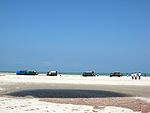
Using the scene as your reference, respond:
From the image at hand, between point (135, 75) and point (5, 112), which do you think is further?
point (135, 75)

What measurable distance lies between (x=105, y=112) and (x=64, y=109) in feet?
8.30

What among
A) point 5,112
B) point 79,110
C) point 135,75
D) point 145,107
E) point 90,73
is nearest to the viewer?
point 5,112

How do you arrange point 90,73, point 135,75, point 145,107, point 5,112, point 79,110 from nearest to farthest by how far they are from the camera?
point 5,112 → point 79,110 → point 145,107 → point 135,75 → point 90,73

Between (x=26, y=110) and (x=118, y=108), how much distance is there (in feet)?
18.6

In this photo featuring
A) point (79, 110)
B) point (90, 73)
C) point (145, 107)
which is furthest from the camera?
point (90, 73)

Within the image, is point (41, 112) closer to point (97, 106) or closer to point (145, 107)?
point (97, 106)

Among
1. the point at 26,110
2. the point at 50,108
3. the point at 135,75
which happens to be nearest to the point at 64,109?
the point at 50,108

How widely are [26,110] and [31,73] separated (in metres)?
93.1

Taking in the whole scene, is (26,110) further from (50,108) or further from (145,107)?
(145,107)

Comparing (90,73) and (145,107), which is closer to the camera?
(145,107)

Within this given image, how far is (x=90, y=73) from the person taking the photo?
369 ft

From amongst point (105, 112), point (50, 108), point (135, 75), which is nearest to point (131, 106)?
point (105, 112)

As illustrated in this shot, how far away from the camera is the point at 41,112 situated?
20922mm

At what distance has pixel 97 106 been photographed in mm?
24219
